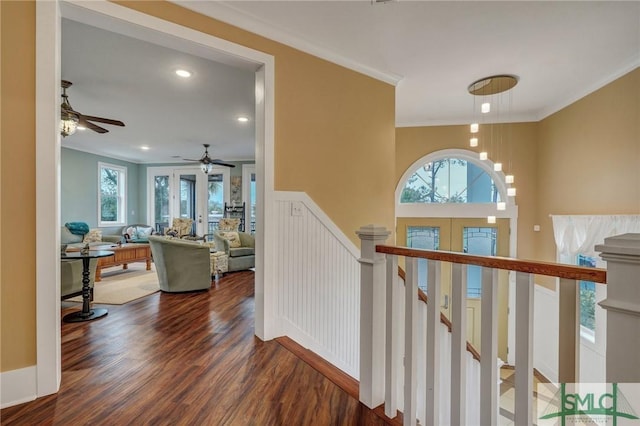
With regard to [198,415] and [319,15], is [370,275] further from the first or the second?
[319,15]

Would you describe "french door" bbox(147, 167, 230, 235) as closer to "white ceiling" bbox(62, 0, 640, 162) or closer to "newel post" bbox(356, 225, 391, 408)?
"white ceiling" bbox(62, 0, 640, 162)

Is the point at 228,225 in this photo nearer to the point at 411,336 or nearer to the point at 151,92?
the point at 151,92

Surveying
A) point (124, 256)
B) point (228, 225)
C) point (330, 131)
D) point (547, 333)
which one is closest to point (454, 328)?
point (330, 131)

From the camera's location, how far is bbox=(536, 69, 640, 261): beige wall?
3.23m

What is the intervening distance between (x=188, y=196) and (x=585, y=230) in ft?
27.7

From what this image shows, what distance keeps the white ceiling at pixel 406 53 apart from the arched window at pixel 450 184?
3.91 ft

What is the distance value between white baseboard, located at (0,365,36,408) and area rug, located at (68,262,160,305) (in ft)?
6.78

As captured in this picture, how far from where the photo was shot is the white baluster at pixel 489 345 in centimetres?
107

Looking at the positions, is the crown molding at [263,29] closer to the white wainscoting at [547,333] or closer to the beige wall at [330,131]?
the beige wall at [330,131]

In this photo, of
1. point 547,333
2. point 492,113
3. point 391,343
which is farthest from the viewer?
point 492,113

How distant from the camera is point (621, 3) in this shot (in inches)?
88.2

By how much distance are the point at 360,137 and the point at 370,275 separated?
1.93m

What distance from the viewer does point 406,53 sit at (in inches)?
115

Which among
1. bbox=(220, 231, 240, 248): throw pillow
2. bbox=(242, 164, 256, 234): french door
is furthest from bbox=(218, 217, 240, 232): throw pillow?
bbox=(220, 231, 240, 248): throw pillow
